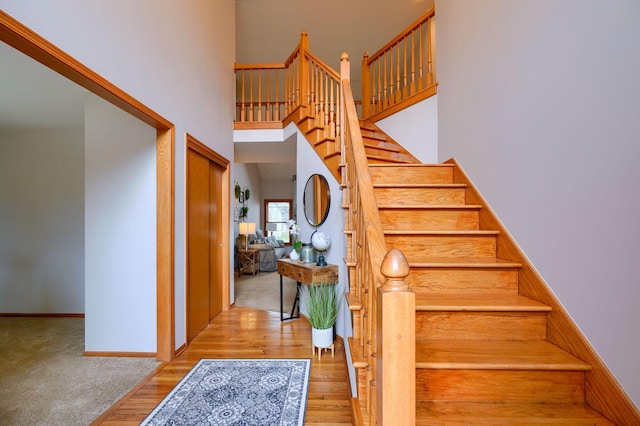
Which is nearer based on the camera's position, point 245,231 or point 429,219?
point 429,219

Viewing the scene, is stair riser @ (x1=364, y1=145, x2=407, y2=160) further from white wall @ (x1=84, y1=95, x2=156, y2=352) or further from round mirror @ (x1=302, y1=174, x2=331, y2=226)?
white wall @ (x1=84, y1=95, x2=156, y2=352)

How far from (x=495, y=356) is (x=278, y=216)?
8.97 meters

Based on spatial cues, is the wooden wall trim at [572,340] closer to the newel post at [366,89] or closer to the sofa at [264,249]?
the newel post at [366,89]

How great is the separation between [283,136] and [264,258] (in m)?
3.58

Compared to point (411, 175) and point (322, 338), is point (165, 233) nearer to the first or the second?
point (322, 338)

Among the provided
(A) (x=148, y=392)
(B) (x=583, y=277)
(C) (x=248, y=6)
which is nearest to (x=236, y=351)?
(A) (x=148, y=392)

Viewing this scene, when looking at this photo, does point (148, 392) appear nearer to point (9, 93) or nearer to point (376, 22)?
point (9, 93)

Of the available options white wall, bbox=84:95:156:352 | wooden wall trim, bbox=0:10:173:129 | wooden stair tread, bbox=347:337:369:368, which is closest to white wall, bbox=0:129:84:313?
white wall, bbox=84:95:156:352

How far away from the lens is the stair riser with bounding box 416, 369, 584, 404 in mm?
1256

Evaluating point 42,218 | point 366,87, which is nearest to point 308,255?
point 366,87

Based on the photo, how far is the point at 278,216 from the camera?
1002 centimetres

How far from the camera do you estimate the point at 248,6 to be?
5.18 m

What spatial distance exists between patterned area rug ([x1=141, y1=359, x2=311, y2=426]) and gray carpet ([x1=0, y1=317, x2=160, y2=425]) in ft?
1.37

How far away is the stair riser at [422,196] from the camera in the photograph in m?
2.45
